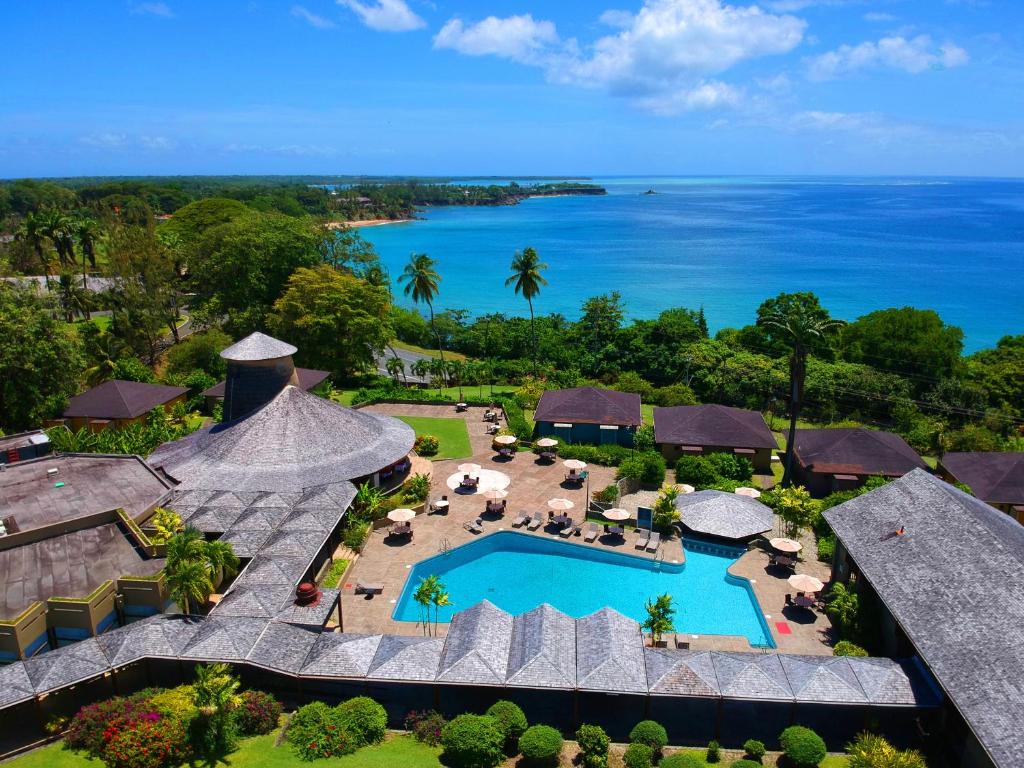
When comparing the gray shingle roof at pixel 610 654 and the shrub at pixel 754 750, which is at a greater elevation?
the gray shingle roof at pixel 610 654

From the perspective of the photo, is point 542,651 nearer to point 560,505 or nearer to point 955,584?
point 560,505

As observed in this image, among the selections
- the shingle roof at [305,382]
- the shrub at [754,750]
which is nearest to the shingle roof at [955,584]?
the shrub at [754,750]

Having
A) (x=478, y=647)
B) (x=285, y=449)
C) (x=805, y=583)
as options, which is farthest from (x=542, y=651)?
(x=285, y=449)

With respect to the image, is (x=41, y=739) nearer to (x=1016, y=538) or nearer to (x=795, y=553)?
(x=795, y=553)

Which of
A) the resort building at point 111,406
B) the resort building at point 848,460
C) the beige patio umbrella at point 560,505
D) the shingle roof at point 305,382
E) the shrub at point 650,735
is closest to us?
the shrub at point 650,735

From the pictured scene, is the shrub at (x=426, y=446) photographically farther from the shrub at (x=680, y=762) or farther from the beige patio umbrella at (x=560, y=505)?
the shrub at (x=680, y=762)
